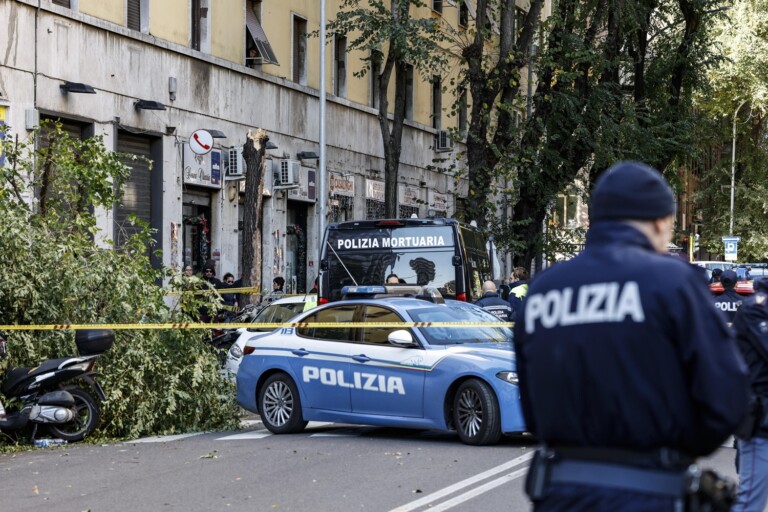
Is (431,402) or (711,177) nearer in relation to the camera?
(431,402)

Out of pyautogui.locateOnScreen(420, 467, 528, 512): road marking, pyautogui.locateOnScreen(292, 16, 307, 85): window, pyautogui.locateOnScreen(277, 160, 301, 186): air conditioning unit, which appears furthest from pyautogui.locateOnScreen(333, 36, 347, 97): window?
pyautogui.locateOnScreen(420, 467, 528, 512): road marking

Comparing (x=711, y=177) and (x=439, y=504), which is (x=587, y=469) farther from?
(x=711, y=177)

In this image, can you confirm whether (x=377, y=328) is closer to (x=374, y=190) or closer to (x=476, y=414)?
(x=476, y=414)

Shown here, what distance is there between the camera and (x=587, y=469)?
3883 millimetres

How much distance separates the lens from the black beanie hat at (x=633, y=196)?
408 cm

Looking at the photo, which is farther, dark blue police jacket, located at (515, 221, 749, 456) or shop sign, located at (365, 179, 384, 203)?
shop sign, located at (365, 179, 384, 203)

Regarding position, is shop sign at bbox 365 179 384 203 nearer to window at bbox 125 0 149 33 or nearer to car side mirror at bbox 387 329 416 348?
window at bbox 125 0 149 33

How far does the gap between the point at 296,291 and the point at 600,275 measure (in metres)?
30.3

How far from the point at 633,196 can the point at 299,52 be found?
30.1m

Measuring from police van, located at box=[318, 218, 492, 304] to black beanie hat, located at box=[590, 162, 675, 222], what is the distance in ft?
47.7

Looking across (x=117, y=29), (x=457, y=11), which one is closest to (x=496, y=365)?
(x=117, y=29)

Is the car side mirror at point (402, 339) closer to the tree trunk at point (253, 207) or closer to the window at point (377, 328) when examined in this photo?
the window at point (377, 328)

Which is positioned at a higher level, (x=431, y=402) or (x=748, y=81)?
(x=748, y=81)

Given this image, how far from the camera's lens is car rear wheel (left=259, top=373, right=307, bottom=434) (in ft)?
46.3
